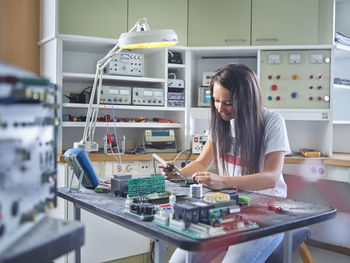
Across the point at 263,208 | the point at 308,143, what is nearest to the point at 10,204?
the point at 263,208

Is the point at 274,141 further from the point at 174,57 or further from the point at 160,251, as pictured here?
the point at 174,57

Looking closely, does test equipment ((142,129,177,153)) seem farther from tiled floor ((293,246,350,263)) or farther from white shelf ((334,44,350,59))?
white shelf ((334,44,350,59))

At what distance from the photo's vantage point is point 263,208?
1327 mm

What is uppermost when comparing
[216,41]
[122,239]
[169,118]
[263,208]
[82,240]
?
[216,41]

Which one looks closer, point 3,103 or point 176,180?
point 3,103

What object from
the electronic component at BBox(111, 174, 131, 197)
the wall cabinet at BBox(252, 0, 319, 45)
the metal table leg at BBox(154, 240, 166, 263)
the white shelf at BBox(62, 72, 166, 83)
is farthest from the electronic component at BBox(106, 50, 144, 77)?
the metal table leg at BBox(154, 240, 166, 263)

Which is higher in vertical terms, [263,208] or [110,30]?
[110,30]

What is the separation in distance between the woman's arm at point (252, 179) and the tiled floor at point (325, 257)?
4.59 ft

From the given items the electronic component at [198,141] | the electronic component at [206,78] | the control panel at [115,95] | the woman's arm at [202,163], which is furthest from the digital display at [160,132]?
the woman's arm at [202,163]

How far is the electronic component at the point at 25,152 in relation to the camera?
18.4 inches

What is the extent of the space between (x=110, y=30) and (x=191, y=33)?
662 mm

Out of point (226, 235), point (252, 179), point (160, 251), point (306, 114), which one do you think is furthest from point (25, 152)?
point (306, 114)

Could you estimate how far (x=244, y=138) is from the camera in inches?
68.9

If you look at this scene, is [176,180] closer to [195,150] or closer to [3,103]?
[195,150]
